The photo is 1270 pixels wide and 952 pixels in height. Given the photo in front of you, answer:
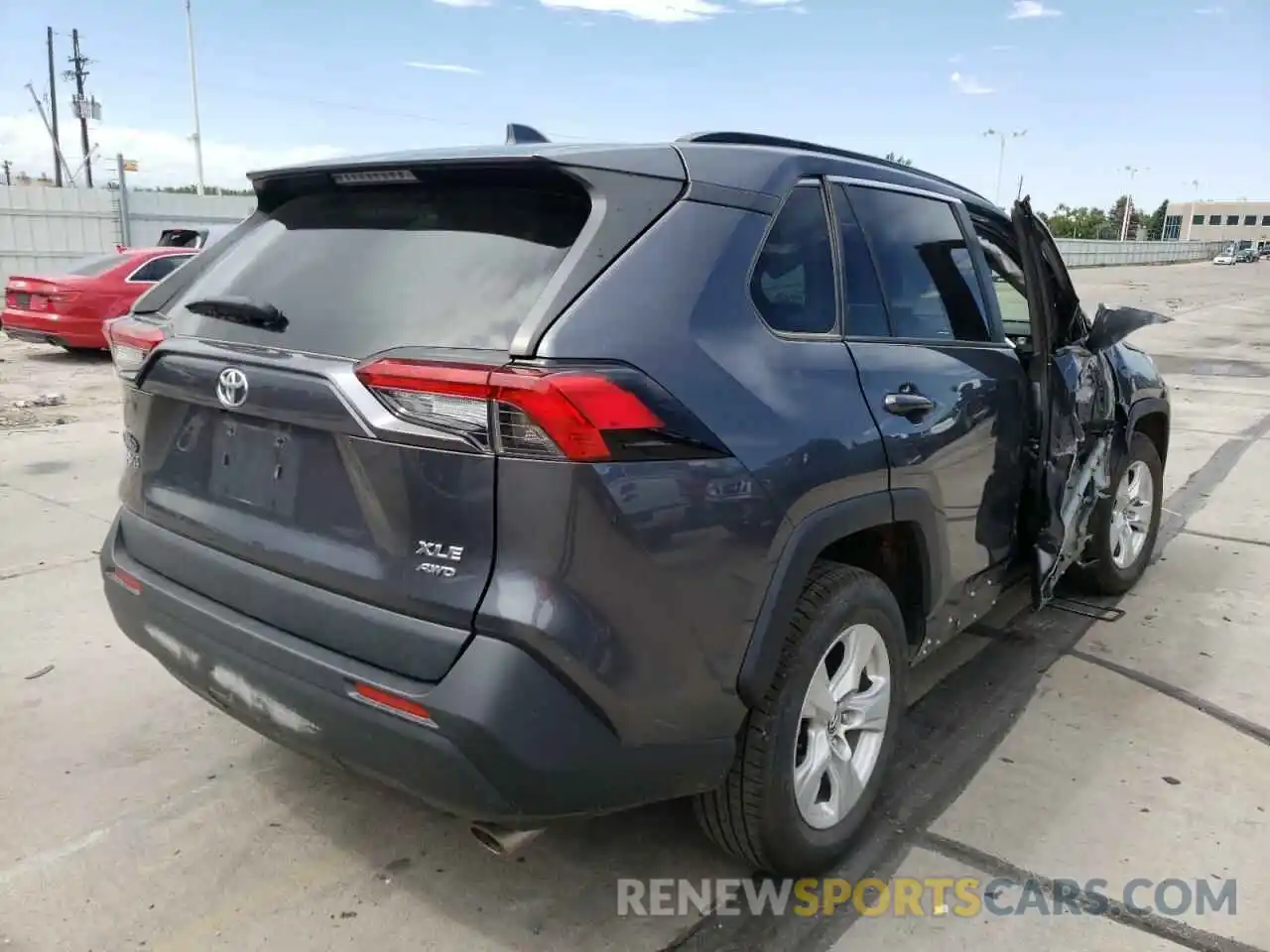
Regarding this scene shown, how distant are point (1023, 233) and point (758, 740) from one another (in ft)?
8.08

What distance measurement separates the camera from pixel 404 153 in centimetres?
245

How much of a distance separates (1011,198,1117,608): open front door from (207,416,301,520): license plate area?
2663 mm

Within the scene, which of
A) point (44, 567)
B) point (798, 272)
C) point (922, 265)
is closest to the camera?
point (798, 272)

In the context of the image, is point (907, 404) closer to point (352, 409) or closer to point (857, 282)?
point (857, 282)

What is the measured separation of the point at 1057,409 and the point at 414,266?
257cm

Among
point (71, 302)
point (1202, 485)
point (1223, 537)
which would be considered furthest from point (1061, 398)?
point (71, 302)

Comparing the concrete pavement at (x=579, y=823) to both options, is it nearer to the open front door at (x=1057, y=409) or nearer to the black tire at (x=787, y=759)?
the black tire at (x=787, y=759)

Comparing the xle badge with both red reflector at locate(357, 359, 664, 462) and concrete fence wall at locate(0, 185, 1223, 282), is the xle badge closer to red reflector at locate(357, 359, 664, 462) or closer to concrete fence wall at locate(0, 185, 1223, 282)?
red reflector at locate(357, 359, 664, 462)

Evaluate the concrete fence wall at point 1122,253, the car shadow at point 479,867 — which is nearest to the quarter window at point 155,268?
the car shadow at point 479,867

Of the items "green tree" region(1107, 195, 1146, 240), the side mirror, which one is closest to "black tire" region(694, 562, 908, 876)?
the side mirror

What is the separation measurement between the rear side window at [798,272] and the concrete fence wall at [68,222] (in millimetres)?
19522

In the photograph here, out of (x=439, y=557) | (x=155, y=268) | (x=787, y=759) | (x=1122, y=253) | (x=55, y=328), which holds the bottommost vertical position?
(x=55, y=328)

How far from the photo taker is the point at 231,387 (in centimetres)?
231

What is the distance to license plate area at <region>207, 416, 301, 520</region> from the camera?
2.23 meters
